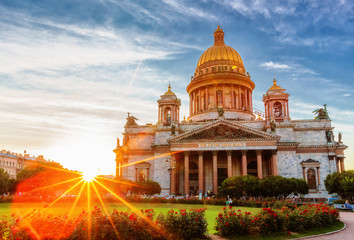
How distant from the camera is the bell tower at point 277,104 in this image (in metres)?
52.3

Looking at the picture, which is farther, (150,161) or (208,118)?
(208,118)

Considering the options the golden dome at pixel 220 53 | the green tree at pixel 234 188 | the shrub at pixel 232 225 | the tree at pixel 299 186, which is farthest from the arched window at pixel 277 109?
the shrub at pixel 232 225

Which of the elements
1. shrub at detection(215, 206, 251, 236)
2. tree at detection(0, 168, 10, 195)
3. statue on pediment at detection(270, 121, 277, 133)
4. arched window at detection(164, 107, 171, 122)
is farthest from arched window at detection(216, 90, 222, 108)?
shrub at detection(215, 206, 251, 236)

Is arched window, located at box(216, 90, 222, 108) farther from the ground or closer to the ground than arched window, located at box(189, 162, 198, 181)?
farther from the ground

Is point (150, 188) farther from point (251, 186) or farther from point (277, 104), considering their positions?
point (277, 104)

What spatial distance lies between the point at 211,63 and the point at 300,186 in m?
34.2

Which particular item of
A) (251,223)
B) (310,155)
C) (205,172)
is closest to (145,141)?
(205,172)

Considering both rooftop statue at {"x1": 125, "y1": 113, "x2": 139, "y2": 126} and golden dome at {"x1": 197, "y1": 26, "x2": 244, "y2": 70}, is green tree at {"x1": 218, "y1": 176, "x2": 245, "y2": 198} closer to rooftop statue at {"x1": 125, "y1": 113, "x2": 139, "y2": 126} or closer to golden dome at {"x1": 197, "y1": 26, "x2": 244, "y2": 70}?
rooftop statue at {"x1": 125, "y1": 113, "x2": 139, "y2": 126}

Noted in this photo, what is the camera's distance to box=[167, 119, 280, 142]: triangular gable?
45.4 meters

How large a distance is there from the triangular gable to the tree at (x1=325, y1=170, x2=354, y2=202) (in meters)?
9.70

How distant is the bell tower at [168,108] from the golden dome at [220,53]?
14.1 meters

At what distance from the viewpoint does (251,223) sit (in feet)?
49.1

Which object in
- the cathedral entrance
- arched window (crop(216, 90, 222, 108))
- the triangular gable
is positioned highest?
arched window (crop(216, 90, 222, 108))

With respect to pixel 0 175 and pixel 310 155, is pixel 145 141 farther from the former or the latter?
pixel 310 155
